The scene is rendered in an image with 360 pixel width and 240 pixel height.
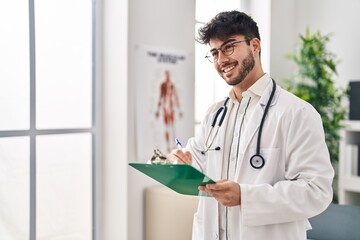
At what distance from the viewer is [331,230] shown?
219cm

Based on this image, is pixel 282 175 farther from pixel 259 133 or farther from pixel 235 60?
pixel 235 60

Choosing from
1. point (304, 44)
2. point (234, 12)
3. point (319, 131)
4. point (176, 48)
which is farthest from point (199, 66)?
point (319, 131)

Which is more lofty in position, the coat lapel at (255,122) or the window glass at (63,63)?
the window glass at (63,63)

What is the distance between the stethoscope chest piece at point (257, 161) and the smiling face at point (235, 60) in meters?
0.28

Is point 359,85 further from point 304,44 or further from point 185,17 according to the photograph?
point 185,17

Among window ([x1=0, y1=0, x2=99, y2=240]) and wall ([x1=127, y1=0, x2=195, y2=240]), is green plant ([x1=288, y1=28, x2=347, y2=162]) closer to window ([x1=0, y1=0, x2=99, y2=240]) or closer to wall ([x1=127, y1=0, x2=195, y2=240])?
wall ([x1=127, y1=0, x2=195, y2=240])

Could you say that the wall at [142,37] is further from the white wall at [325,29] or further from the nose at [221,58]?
the white wall at [325,29]

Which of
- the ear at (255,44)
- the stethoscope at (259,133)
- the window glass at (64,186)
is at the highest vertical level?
the ear at (255,44)

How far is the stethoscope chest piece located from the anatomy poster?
0.98 m

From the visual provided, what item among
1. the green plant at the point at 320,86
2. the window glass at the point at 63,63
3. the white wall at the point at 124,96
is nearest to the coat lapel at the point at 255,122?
the white wall at the point at 124,96

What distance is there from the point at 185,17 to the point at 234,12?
3.61 ft

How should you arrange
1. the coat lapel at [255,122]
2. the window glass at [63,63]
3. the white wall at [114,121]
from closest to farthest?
1. the coat lapel at [255,122]
2. the window glass at [63,63]
3. the white wall at [114,121]

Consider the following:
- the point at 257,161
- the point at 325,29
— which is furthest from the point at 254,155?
the point at 325,29

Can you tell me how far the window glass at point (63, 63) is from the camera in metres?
2.02
